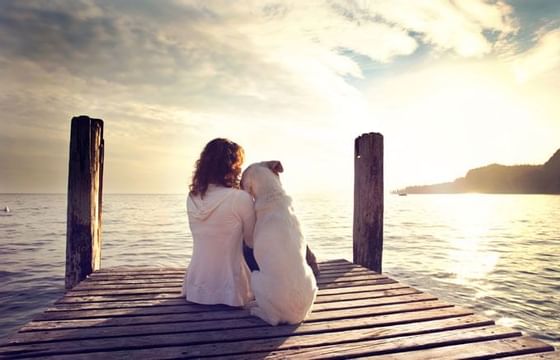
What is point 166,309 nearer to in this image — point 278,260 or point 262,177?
point 278,260

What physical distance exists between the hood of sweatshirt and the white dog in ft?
1.63

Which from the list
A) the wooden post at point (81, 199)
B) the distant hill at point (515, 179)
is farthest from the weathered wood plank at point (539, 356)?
the distant hill at point (515, 179)

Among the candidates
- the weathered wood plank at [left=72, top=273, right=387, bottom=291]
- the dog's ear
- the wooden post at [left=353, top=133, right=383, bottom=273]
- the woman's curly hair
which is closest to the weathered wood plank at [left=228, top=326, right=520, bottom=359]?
the dog's ear

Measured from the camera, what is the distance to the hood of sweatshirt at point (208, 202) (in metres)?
4.34

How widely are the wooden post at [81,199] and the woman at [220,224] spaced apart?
9.41 ft

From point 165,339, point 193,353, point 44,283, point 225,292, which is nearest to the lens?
point 193,353

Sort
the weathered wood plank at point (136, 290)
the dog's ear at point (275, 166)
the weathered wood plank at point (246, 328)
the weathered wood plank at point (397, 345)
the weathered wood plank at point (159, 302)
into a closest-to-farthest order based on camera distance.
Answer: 1. the weathered wood plank at point (397, 345)
2. the weathered wood plank at point (246, 328)
3. the dog's ear at point (275, 166)
4. the weathered wood plank at point (159, 302)
5. the weathered wood plank at point (136, 290)

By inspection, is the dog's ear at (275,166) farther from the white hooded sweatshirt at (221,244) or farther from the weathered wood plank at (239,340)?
the weathered wood plank at (239,340)

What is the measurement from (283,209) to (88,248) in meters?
4.41

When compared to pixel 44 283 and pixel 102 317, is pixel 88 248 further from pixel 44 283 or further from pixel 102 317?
pixel 44 283

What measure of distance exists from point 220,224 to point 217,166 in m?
0.69

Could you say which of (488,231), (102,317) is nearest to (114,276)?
(102,317)

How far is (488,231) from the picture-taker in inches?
999

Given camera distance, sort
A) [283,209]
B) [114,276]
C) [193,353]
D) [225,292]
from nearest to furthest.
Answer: [193,353] → [283,209] → [225,292] → [114,276]
